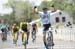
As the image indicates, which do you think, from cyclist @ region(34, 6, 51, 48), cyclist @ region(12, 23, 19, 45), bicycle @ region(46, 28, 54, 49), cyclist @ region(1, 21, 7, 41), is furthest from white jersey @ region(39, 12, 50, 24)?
cyclist @ region(1, 21, 7, 41)

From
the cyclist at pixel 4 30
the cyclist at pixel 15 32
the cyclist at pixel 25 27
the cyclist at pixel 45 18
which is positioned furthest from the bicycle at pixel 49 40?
the cyclist at pixel 4 30

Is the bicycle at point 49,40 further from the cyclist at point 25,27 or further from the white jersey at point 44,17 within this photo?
the cyclist at point 25,27

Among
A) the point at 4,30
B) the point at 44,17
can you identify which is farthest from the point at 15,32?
the point at 44,17

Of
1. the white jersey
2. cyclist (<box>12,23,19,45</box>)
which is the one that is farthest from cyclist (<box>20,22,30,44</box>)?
the white jersey

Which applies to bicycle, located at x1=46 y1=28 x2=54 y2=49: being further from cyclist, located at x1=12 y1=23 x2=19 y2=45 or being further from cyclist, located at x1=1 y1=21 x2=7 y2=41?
cyclist, located at x1=1 y1=21 x2=7 y2=41

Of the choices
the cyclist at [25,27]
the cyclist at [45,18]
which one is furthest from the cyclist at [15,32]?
the cyclist at [45,18]

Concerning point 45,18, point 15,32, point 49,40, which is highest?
point 45,18

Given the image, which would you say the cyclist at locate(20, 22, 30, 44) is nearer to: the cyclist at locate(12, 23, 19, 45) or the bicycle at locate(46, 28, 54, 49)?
the cyclist at locate(12, 23, 19, 45)

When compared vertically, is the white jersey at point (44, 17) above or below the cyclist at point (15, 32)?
above

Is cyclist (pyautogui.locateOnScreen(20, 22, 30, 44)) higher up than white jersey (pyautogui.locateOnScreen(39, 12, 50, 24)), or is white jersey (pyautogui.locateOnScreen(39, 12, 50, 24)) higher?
white jersey (pyautogui.locateOnScreen(39, 12, 50, 24))

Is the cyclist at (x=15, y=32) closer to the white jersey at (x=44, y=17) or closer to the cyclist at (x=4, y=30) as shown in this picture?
the cyclist at (x=4, y=30)

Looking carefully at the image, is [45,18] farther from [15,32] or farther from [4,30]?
[4,30]

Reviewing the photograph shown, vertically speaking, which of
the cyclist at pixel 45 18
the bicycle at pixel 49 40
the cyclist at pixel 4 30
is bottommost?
the bicycle at pixel 49 40

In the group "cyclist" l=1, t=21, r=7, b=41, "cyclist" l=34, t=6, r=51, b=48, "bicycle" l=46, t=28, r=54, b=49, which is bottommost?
"bicycle" l=46, t=28, r=54, b=49
